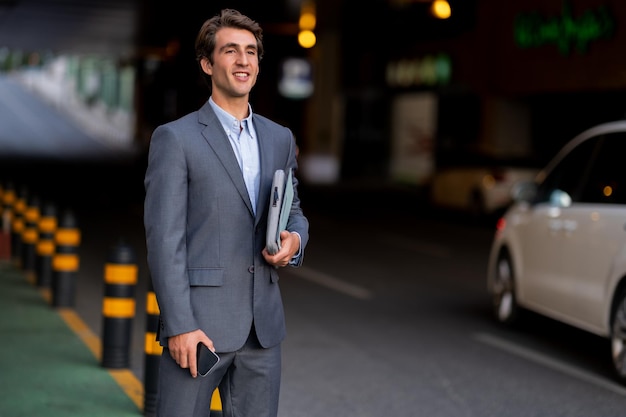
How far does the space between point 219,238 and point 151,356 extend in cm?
283

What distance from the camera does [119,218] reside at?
23.2 m

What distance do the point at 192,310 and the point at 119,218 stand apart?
19377mm

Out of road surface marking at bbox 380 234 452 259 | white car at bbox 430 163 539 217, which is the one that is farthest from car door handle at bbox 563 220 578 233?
white car at bbox 430 163 539 217

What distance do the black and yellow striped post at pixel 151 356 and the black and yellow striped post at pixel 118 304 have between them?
1.24 m

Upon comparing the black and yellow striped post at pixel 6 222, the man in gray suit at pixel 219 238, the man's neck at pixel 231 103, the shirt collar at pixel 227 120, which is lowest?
the black and yellow striped post at pixel 6 222

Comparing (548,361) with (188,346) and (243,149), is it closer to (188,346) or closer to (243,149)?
(243,149)

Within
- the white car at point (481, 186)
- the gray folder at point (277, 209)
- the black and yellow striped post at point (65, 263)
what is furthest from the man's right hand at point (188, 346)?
the white car at point (481, 186)

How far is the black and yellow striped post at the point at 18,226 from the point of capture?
14.4 metres

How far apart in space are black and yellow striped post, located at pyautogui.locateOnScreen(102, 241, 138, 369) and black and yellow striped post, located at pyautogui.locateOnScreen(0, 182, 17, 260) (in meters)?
6.85

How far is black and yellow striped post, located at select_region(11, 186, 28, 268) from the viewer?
1441cm

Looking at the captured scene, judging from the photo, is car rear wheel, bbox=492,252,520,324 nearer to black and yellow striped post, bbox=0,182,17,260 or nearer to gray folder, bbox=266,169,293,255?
black and yellow striped post, bbox=0,182,17,260

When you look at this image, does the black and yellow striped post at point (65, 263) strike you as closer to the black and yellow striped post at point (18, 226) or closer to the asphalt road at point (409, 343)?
the asphalt road at point (409, 343)

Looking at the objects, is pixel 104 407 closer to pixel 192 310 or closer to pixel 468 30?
pixel 192 310

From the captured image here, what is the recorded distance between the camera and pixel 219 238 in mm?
4121
